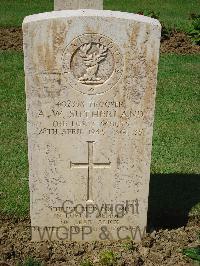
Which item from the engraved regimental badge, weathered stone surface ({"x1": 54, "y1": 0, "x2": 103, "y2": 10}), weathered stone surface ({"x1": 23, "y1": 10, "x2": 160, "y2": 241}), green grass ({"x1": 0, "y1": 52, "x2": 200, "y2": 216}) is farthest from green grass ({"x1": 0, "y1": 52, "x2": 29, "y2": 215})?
the engraved regimental badge

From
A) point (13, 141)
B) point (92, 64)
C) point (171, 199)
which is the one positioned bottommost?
point (171, 199)

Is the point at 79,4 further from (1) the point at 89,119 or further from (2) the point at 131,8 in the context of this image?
(1) the point at 89,119

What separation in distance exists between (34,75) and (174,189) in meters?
2.43

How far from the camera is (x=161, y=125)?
24.4ft

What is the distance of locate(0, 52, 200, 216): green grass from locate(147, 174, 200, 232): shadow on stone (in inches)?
7.0

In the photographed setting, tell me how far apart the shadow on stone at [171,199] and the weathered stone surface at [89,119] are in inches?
21.9

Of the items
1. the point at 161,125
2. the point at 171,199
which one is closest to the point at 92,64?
the point at 171,199

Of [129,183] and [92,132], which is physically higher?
[92,132]

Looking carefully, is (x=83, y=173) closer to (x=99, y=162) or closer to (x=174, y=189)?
(x=99, y=162)

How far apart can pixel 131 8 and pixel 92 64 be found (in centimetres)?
1132

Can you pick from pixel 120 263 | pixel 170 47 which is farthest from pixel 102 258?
pixel 170 47

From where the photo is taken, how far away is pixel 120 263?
4.24 m

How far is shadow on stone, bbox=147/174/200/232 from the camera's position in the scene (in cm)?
511

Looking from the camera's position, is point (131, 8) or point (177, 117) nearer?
point (177, 117)
